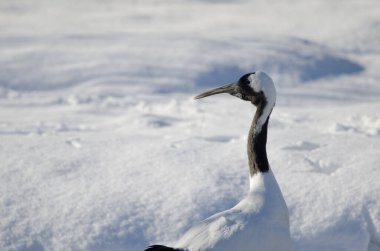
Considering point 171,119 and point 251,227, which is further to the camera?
point 171,119

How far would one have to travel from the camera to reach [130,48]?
764cm

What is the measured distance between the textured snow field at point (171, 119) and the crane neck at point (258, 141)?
460 millimetres

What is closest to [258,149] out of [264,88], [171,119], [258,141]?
[258,141]

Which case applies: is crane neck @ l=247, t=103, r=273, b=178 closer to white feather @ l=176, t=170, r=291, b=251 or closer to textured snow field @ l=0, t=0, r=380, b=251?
white feather @ l=176, t=170, r=291, b=251

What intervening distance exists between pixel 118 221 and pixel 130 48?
14.1ft

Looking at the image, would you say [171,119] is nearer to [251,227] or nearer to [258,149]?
[258,149]

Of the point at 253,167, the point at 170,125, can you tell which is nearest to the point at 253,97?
the point at 253,167

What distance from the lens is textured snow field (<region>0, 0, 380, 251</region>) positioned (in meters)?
3.63

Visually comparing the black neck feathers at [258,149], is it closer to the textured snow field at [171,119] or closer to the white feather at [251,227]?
the white feather at [251,227]

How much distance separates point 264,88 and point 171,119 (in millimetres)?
2360

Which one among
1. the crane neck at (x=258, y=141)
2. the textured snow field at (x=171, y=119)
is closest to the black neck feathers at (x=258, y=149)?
the crane neck at (x=258, y=141)

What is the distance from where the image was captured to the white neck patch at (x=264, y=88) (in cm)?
339

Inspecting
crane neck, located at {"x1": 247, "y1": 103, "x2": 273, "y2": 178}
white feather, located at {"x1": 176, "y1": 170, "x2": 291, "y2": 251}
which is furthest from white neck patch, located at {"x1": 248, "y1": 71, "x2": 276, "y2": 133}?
white feather, located at {"x1": 176, "y1": 170, "x2": 291, "y2": 251}

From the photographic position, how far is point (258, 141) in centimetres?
342
